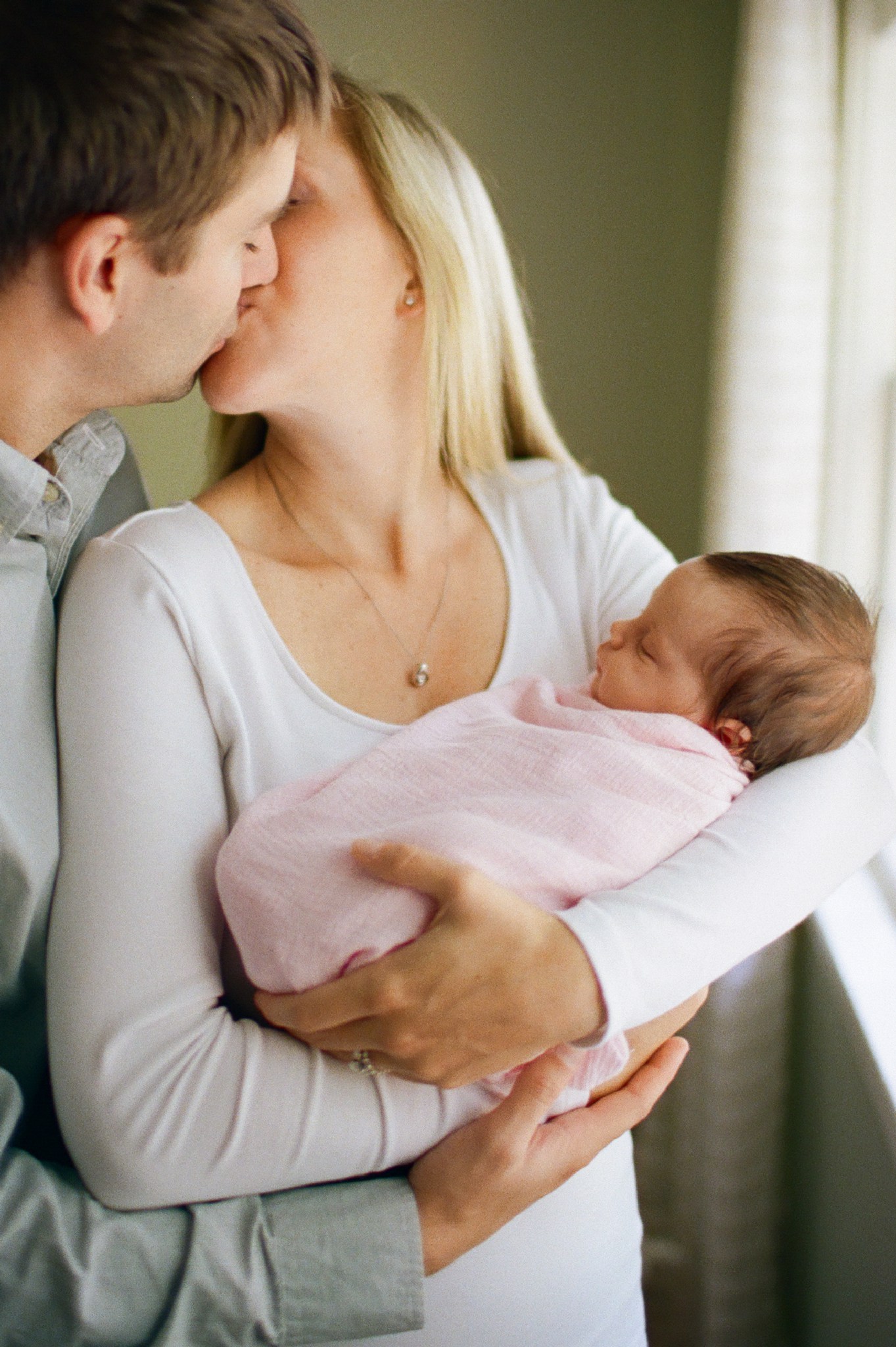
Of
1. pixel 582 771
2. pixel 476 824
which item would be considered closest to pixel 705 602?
pixel 582 771

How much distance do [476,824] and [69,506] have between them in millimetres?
576

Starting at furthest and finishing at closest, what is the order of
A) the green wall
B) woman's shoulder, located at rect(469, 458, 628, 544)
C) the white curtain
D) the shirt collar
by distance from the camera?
the green wall → the white curtain → woman's shoulder, located at rect(469, 458, 628, 544) → the shirt collar

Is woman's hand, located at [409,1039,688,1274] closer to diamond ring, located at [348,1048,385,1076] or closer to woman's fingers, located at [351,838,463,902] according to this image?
diamond ring, located at [348,1048,385,1076]

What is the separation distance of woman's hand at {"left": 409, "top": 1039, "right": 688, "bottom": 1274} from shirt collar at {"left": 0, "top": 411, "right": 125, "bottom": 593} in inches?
30.2

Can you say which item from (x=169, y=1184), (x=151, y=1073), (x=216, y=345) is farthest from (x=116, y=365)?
(x=169, y=1184)

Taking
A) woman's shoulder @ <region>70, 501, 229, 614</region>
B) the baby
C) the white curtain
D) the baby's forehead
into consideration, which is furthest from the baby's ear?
the white curtain

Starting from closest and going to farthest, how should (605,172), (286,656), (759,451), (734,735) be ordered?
(734,735) < (286,656) < (759,451) < (605,172)

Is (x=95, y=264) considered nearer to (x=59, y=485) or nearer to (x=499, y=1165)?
(x=59, y=485)

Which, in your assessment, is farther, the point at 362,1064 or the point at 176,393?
the point at 176,393

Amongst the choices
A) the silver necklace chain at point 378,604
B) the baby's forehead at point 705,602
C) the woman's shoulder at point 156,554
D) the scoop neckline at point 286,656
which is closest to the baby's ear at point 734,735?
the baby's forehead at point 705,602

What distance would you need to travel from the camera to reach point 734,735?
128cm

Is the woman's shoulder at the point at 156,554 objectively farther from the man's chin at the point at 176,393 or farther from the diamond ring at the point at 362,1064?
the diamond ring at the point at 362,1064

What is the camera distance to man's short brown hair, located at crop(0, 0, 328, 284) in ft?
3.39

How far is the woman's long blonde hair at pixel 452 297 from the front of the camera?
1504 mm
